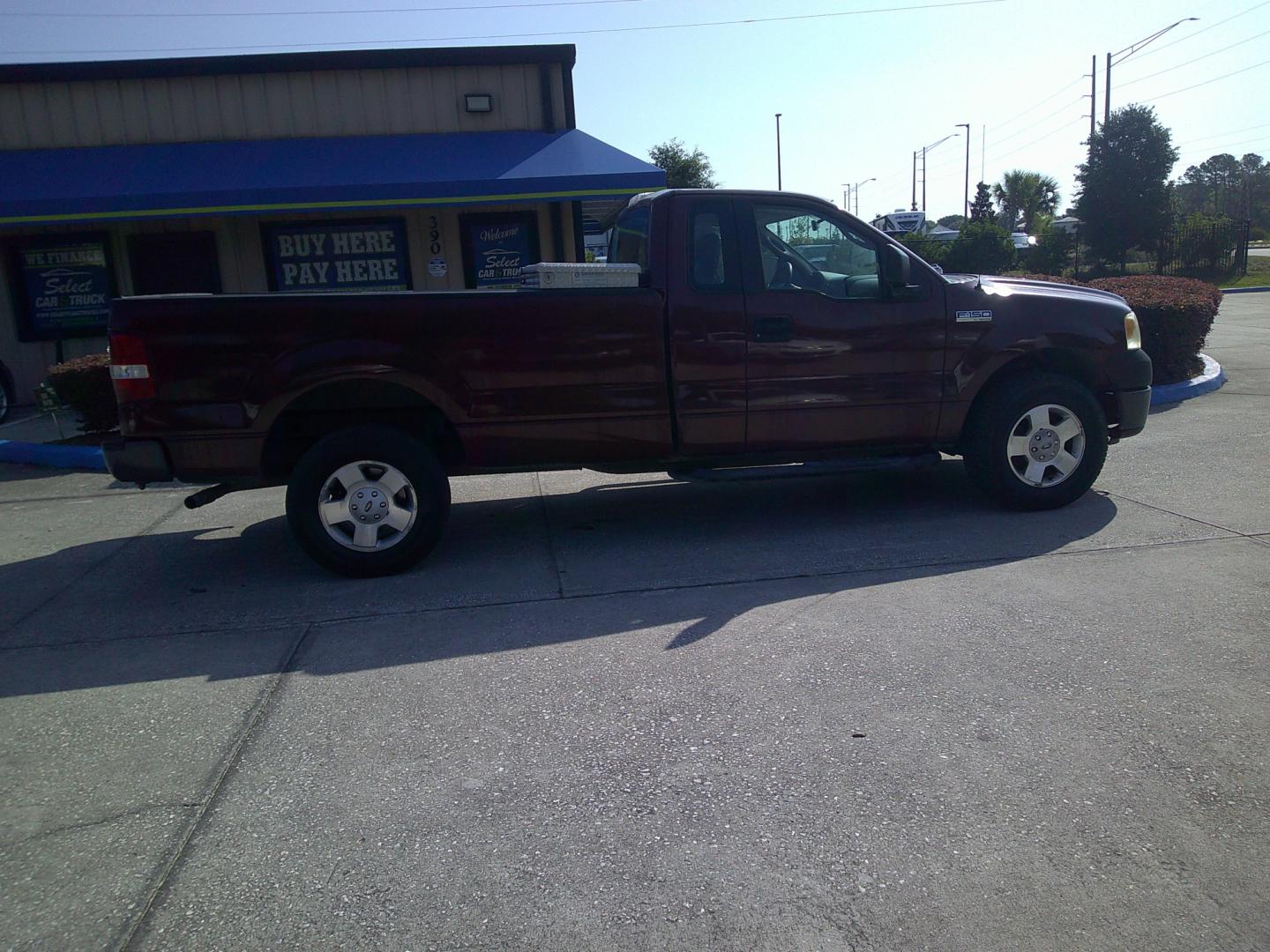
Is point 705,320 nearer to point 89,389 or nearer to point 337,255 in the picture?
point 89,389

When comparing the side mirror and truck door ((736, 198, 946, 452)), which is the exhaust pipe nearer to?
truck door ((736, 198, 946, 452))

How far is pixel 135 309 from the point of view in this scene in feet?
17.6

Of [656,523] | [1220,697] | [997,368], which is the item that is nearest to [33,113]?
[656,523]

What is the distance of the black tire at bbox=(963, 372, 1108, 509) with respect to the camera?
6.38 meters

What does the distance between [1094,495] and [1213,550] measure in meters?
1.35

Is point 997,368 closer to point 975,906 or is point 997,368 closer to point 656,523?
point 656,523

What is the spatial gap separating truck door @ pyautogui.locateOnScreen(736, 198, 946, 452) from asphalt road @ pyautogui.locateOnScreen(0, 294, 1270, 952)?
699 millimetres

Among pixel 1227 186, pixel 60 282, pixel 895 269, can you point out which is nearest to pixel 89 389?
pixel 60 282

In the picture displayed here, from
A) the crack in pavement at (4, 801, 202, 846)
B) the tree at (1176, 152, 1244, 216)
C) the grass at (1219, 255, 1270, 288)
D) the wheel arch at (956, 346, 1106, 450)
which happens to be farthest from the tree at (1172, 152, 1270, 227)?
the crack in pavement at (4, 801, 202, 846)

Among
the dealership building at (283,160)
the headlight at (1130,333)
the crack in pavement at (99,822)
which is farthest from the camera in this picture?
the dealership building at (283,160)

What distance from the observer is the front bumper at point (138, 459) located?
552 centimetres

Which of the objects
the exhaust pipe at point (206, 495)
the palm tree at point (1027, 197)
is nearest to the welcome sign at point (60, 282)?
the exhaust pipe at point (206, 495)

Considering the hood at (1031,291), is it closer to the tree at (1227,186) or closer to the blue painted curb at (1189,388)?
the blue painted curb at (1189,388)

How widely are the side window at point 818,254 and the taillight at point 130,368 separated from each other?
3565 millimetres
